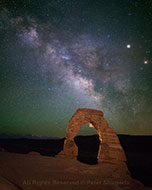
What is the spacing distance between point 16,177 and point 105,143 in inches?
345

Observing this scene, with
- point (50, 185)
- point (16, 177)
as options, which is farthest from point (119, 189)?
point (16, 177)

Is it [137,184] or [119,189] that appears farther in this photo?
[137,184]

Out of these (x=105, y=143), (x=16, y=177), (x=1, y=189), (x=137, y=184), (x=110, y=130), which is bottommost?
(x=137, y=184)

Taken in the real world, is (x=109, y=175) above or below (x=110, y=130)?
below

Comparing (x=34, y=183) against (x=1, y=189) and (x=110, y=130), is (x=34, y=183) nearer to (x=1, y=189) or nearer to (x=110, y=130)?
(x=1, y=189)

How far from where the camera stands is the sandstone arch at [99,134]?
13555mm

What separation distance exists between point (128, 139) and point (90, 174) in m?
66.7

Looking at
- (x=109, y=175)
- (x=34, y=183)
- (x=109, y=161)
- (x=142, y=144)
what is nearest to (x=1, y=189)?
(x=34, y=183)

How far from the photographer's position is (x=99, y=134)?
15.0 m

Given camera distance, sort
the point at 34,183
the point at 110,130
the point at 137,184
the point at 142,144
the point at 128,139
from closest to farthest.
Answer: the point at 34,183 → the point at 137,184 → the point at 110,130 → the point at 142,144 → the point at 128,139

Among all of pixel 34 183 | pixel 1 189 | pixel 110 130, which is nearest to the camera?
pixel 1 189

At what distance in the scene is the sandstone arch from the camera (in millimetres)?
13555

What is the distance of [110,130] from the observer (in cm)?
1490

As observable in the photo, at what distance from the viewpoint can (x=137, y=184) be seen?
380 inches
